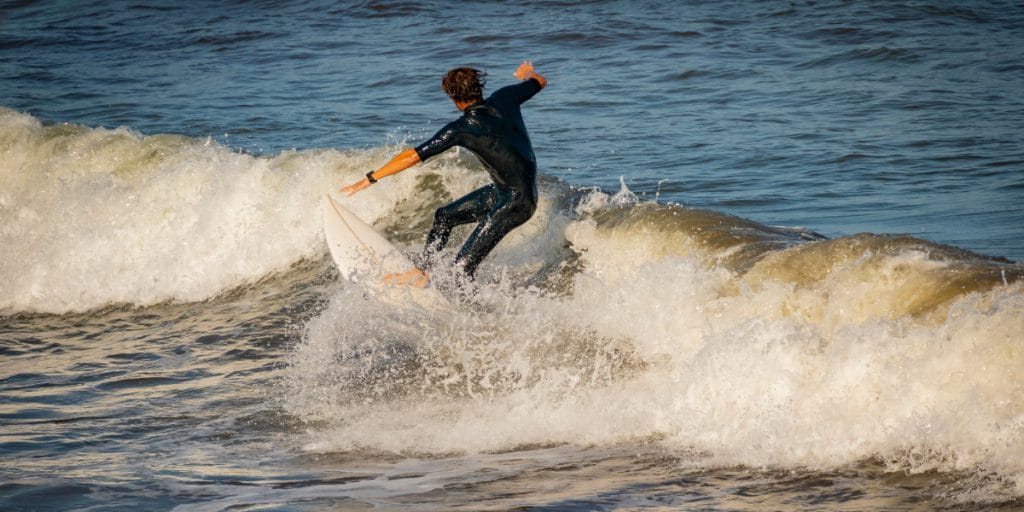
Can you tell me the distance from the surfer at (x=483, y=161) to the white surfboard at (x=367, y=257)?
0.09 meters

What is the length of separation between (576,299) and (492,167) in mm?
1141

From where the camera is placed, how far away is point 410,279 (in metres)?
8.33

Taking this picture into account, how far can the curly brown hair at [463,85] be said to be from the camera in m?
7.76

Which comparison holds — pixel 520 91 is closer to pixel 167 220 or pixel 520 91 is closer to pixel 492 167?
pixel 492 167

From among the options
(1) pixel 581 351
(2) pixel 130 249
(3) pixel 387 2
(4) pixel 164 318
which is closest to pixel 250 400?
(1) pixel 581 351

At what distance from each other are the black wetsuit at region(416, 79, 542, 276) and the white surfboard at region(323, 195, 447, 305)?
260mm

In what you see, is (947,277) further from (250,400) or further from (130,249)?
(130,249)

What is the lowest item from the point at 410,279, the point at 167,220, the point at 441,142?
the point at 410,279

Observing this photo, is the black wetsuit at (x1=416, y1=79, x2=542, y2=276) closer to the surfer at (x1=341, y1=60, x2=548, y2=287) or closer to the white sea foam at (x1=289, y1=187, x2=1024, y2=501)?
the surfer at (x1=341, y1=60, x2=548, y2=287)

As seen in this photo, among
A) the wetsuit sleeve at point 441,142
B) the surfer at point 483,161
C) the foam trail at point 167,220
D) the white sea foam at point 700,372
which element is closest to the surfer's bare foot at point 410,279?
the surfer at point 483,161

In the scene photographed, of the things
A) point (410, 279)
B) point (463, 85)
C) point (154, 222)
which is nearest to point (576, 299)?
point (410, 279)

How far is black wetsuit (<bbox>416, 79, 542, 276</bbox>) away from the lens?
7785mm

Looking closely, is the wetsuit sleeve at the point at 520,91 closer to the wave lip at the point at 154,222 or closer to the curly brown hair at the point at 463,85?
the curly brown hair at the point at 463,85

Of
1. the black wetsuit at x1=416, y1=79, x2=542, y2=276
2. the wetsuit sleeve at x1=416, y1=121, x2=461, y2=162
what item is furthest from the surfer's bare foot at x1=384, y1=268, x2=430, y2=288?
the wetsuit sleeve at x1=416, y1=121, x2=461, y2=162
